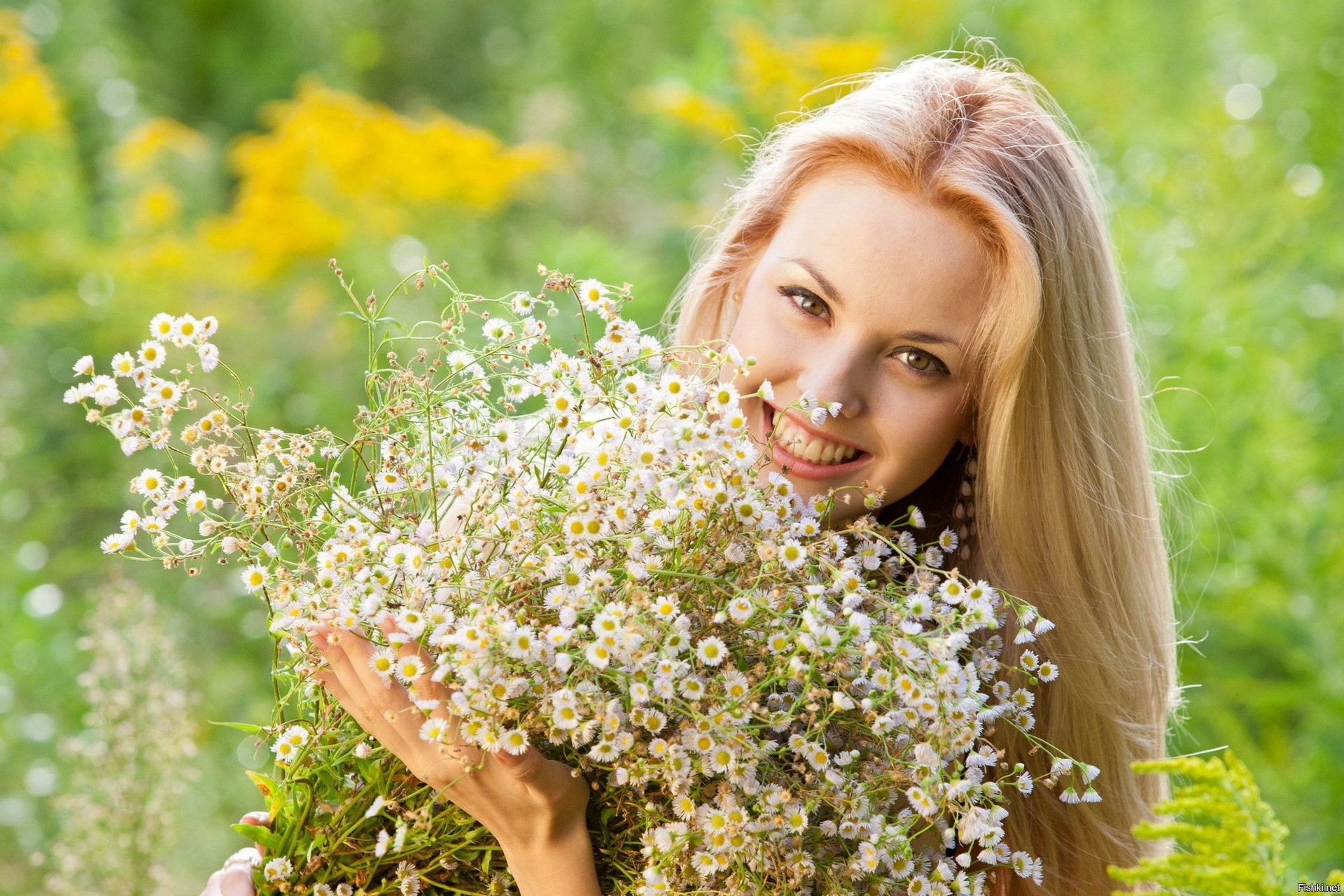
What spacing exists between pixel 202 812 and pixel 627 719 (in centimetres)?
228

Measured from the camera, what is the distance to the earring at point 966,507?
5.46ft

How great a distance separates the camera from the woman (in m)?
1.48

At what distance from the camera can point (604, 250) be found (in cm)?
346

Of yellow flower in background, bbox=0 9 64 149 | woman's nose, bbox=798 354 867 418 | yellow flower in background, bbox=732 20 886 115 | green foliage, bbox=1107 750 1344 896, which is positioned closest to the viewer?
green foliage, bbox=1107 750 1344 896

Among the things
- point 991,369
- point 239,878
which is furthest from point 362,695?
point 991,369

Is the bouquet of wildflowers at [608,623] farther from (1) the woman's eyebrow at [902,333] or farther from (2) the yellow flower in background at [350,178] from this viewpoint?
(2) the yellow flower in background at [350,178]

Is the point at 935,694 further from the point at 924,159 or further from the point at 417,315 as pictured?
the point at 417,315

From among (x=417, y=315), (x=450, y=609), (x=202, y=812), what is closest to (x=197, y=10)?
(x=417, y=315)

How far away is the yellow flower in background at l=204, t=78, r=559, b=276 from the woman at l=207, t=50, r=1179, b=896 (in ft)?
9.88

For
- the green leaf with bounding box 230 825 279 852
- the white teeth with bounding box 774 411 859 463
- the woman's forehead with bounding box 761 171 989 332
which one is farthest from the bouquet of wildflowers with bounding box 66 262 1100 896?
the woman's forehead with bounding box 761 171 989 332

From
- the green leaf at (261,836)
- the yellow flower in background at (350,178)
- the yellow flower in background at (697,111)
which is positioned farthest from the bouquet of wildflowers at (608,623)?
Result: the yellow flower in background at (350,178)

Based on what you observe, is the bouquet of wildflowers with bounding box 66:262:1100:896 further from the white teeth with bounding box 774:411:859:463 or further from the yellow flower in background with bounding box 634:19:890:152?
the yellow flower in background with bounding box 634:19:890:152

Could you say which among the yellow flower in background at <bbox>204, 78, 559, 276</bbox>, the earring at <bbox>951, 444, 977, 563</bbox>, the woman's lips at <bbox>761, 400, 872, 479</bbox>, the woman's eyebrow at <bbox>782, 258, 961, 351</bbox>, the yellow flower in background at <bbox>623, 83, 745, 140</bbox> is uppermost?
the woman's eyebrow at <bbox>782, 258, 961, 351</bbox>

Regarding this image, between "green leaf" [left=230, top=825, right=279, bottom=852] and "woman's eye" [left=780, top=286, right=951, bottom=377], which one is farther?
"woman's eye" [left=780, top=286, right=951, bottom=377]
